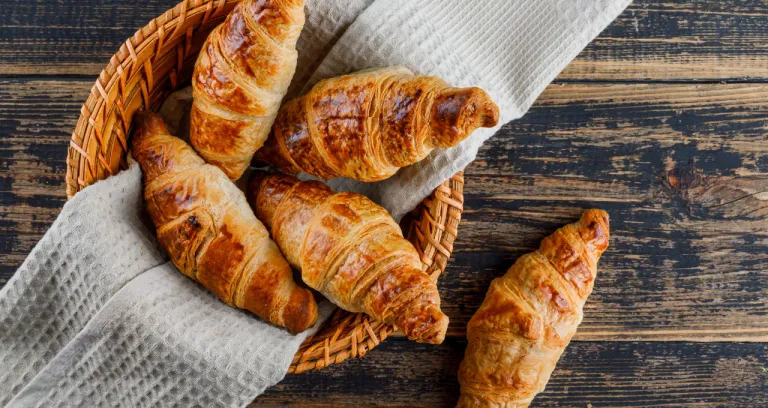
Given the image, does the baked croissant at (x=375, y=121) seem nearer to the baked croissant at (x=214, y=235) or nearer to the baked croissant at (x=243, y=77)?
the baked croissant at (x=243, y=77)

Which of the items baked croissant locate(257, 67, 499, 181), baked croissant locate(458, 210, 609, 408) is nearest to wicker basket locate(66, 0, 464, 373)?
baked croissant locate(257, 67, 499, 181)

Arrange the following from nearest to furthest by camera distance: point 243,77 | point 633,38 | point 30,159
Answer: point 243,77, point 30,159, point 633,38

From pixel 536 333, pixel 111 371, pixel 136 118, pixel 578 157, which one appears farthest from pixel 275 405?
pixel 578 157

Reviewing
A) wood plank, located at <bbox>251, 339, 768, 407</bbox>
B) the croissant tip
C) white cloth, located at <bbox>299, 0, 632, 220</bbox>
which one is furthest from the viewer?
wood plank, located at <bbox>251, 339, 768, 407</bbox>

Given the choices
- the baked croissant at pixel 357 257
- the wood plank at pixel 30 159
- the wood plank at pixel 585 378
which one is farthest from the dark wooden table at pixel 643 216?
the wood plank at pixel 30 159

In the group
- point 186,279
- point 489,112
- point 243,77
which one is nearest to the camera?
point 489,112

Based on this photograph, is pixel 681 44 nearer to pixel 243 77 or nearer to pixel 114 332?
pixel 243 77

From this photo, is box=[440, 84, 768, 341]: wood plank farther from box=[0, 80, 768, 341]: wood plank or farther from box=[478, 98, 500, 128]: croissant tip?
box=[478, 98, 500, 128]: croissant tip

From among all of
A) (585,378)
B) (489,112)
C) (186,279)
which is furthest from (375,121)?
(585,378)
